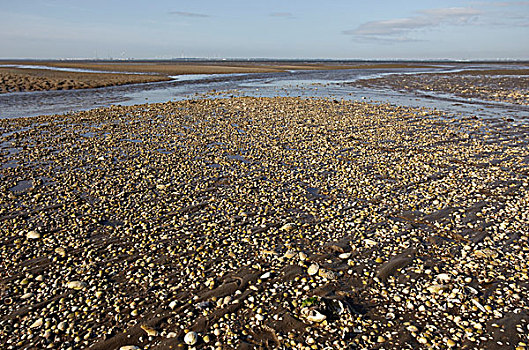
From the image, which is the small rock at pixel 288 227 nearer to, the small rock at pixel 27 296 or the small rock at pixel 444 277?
the small rock at pixel 444 277

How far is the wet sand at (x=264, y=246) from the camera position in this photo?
5.46 metres

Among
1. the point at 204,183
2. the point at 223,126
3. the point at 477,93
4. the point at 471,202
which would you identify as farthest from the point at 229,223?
the point at 477,93

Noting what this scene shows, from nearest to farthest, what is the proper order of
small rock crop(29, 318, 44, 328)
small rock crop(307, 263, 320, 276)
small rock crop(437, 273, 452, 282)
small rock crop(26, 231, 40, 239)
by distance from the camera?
small rock crop(29, 318, 44, 328), small rock crop(437, 273, 452, 282), small rock crop(307, 263, 320, 276), small rock crop(26, 231, 40, 239)

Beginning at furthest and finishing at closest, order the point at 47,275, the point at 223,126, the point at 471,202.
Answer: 1. the point at 223,126
2. the point at 471,202
3. the point at 47,275

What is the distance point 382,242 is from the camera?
8031 mm

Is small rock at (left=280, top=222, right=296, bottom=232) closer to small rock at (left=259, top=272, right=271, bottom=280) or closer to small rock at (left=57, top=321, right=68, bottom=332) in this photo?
small rock at (left=259, top=272, right=271, bottom=280)

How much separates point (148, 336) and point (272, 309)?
7.10 feet

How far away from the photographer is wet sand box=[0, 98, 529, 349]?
546 cm

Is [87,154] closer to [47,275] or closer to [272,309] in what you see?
[47,275]

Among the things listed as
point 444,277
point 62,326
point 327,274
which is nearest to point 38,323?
point 62,326

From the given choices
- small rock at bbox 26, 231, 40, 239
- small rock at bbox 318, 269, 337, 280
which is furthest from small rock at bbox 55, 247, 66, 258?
small rock at bbox 318, 269, 337, 280

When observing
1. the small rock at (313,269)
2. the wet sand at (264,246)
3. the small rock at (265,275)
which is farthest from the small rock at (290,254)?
the small rock at (265,275)

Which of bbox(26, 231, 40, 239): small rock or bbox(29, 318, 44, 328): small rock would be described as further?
bbox(26, 231, 40, 239): small rock

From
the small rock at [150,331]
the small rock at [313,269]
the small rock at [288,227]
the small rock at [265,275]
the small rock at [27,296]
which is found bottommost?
the small rock at [150,331]
